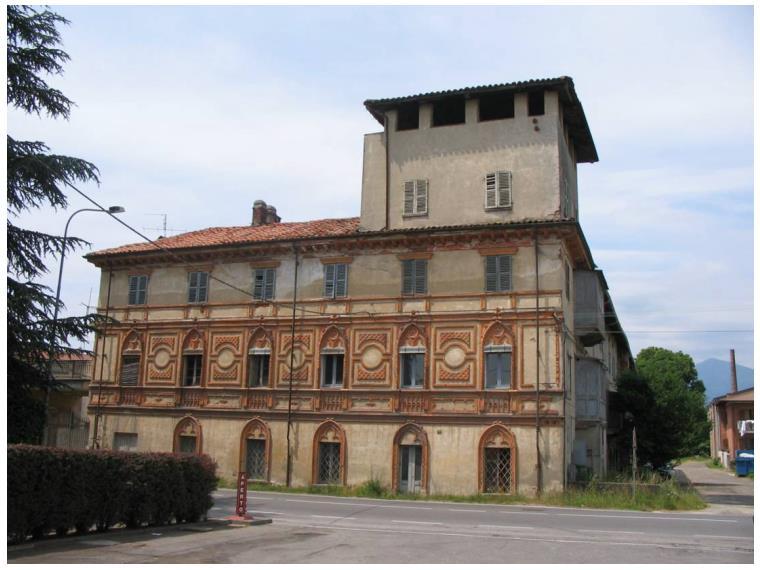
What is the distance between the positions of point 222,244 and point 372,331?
8178 millimetres

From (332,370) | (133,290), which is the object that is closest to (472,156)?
(332,370)

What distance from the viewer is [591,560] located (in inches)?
508

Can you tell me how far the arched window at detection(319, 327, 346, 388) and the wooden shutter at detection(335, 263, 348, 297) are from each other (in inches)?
60.6

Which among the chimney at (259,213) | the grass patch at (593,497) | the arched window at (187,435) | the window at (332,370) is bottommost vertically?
the grass patch at (593,497)

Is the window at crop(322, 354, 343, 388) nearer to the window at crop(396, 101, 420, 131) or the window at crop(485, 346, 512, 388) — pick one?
the window at crop(485, 346, 512, 388)

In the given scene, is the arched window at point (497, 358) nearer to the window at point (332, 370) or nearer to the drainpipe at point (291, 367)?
the window at point (332, 370)

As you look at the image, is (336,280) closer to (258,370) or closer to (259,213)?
(258,370)

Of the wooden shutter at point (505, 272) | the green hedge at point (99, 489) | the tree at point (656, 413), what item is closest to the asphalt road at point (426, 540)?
the green hedge at point (99, 489)

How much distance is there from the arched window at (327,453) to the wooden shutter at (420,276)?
6334 mm

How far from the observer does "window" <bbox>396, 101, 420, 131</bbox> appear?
32906 millimetres

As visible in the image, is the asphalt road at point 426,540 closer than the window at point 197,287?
Yes

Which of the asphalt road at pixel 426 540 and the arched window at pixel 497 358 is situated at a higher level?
the arched window at pixel 497 358

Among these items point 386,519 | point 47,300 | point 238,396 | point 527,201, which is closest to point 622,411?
point 527,201

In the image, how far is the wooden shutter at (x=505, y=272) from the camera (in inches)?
1127
